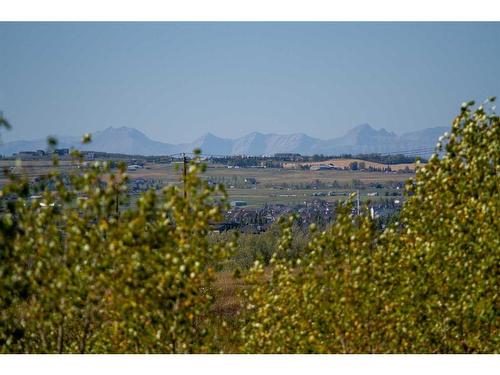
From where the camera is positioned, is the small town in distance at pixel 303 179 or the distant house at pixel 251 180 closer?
the small town in distance at pixel 303 179

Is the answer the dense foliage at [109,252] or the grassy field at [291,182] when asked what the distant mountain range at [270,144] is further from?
the dense foliage at [109,252]

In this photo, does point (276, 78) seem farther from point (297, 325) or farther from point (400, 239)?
point (297, 325)

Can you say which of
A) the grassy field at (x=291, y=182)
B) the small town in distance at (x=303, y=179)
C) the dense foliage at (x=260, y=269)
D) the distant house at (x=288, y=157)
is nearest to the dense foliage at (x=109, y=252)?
the dense foliage at (x=260, y=269)

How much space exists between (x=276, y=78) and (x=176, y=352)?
33.8 ft

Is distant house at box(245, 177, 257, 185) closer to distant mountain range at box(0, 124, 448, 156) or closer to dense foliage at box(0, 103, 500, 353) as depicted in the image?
distant mountain range at box(0, 124, 448, 156)

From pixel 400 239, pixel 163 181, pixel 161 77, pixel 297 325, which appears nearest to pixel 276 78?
pixel 161 77

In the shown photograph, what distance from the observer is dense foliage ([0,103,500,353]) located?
3.64m

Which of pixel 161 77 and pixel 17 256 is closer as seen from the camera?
pixel 17 256

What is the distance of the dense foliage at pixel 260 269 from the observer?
364cm

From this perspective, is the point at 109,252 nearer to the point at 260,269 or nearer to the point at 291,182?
the point at 260,269

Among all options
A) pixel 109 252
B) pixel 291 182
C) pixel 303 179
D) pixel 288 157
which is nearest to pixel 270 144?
pixel 288 157

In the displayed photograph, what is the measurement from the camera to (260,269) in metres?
4.23

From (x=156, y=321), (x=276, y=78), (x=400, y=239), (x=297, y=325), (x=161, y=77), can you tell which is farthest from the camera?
(x=161, y=77)

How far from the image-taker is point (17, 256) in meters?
3.71
